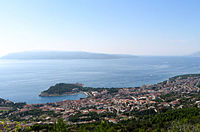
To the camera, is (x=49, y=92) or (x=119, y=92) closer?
(x=119, y=92)

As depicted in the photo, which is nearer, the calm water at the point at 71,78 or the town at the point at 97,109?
the town at the point at 97,109

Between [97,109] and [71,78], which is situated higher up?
[71,78]

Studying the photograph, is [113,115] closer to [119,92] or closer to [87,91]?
[119,92]

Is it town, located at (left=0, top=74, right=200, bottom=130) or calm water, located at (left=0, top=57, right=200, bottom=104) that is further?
calm water, located at (left=0, top=57, right=200, bottom=104)

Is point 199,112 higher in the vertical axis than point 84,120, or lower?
higher

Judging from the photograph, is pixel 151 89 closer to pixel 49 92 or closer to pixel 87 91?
pixel 87 91

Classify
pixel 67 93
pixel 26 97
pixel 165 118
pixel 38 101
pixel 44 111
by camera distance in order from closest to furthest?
pixel 165 118 → pixel 44 111 → pixel 38 101 → pixel 26 97 → pixel 67 93

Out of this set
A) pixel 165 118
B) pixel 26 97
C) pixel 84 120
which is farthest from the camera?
pixel 26 97

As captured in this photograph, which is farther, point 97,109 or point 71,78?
point 71,78

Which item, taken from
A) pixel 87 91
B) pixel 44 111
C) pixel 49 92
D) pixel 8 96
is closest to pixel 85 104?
pixel 44 111
